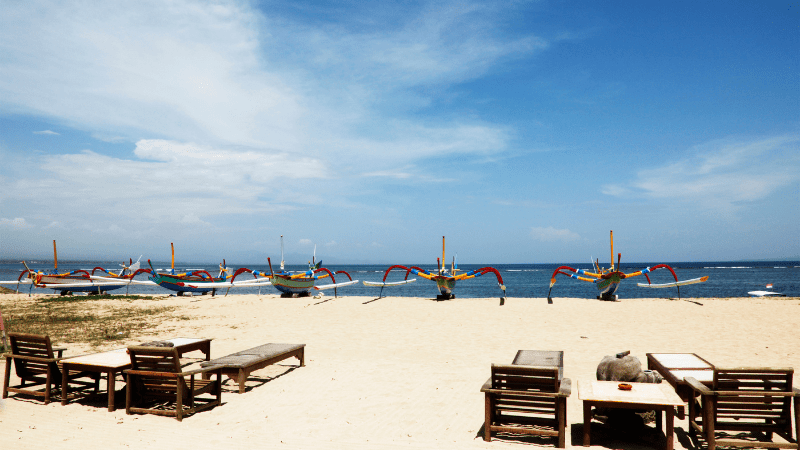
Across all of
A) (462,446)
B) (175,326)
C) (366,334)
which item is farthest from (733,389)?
(175,326)

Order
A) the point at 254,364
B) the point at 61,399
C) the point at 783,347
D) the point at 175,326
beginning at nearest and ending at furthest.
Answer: the point at 61,399
the point at 254,364
the point at 783,347
the point at 175,326

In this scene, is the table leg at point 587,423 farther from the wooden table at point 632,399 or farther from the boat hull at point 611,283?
the boat hull at point 611,283

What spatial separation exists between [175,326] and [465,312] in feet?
34.0

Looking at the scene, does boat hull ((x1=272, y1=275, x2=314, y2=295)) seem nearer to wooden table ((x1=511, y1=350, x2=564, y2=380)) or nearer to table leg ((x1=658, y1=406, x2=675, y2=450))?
wooden table ((x1=511, y1=350, x2=564, y2=380))

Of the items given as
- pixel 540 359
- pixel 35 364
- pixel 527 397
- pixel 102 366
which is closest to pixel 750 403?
pixel 527 397

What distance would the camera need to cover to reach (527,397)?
5086 millimetres

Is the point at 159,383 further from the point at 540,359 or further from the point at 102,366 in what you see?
the point at 540,359

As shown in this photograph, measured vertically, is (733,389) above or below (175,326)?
above

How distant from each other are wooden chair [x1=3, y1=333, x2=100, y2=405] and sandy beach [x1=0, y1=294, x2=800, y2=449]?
0.85ft

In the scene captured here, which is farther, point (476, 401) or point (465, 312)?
point (465, 312)

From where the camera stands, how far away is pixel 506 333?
13.3 metres

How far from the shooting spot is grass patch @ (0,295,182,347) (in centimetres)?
1239

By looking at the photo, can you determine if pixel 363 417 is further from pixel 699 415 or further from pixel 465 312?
pixel 465 312

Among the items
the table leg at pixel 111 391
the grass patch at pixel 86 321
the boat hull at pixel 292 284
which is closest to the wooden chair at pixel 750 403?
the table leg at pixel 111 391
